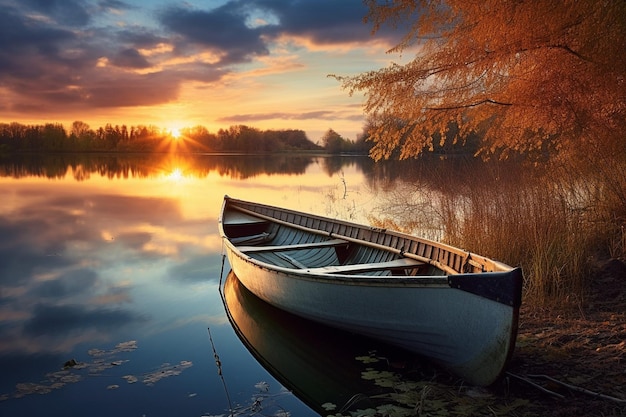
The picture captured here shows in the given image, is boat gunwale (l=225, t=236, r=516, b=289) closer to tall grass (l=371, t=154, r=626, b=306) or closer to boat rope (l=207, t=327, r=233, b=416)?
boat rope (l=207, t=327, r=233, b=416)

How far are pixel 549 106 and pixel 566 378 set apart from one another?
4.07 metres

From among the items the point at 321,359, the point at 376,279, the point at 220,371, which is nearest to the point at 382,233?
the point at 321,359

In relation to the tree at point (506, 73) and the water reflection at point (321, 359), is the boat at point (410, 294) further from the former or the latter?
the tree at point (506, 73)

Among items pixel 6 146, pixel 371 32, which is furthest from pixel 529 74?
pixel 6 146

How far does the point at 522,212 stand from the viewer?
7.16 m

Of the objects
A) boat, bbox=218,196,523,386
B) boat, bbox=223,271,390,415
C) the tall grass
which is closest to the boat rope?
boat, bbox=223,271,390,415

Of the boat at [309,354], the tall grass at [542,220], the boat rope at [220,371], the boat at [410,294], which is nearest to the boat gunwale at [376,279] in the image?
the boat at [410,294]

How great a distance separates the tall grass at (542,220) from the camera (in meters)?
6.17

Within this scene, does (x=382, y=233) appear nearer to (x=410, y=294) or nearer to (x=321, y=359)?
(x=321, y=359)

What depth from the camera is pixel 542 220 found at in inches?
265

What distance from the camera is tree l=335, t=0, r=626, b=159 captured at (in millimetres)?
6098

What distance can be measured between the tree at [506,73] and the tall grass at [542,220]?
59 centimetres

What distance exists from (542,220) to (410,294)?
10.5 feet

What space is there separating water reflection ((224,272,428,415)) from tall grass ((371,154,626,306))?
7.12 feet
